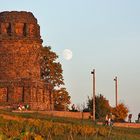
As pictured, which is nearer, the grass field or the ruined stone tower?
the grass field

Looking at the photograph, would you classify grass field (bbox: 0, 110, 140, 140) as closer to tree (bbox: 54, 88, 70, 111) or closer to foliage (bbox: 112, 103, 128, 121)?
foliage (bbox: 112, 103, 128, 121)

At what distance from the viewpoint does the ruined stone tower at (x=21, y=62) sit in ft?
198

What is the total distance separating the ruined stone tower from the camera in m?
60.5

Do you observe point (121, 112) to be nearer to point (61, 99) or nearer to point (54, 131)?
point (61, 99)

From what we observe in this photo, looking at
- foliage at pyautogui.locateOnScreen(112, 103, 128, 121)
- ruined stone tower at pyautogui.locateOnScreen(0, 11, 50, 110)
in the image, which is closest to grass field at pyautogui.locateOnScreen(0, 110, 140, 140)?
foliage at pyautogui.locateOnScreen(112, 103, 128, 121)

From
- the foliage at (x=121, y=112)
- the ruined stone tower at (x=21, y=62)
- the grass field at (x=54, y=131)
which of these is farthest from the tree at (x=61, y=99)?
the grass field at (x=54, y=131)

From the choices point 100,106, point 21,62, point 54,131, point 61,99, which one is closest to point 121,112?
point 100,106

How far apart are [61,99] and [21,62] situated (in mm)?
6121

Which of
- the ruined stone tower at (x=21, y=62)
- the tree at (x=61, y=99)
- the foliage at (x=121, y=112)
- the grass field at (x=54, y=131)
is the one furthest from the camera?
the tree at (x=61, y=99)

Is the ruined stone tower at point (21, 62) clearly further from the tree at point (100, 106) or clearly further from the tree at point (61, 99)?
the tree at point (100, 106)

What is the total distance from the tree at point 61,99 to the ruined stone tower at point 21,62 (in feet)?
3.33

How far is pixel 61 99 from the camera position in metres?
63.0

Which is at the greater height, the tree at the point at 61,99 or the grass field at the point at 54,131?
the tree at the point at 61,99

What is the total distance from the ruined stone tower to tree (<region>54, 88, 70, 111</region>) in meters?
1.02
